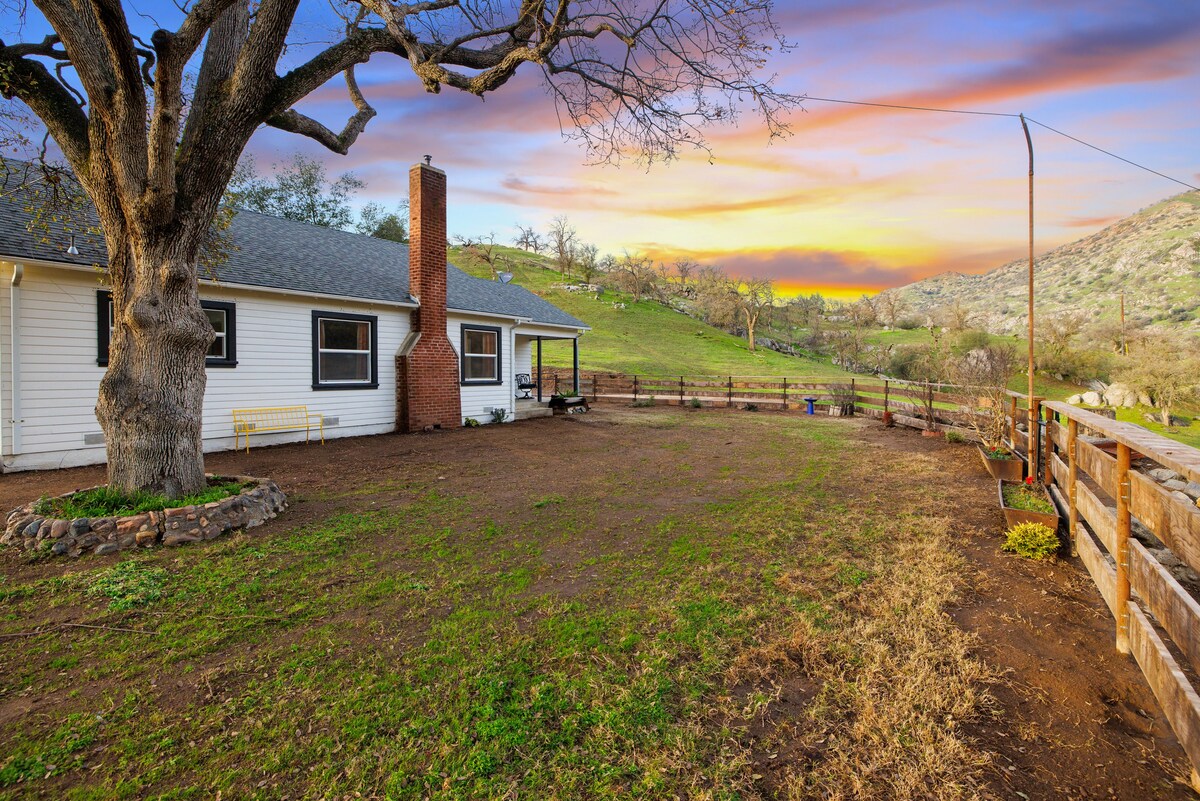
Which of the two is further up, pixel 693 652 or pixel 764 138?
pixel 764 138

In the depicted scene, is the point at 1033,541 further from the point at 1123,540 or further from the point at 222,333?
the point at 222,333

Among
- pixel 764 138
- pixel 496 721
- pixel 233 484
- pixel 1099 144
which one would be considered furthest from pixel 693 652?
pixel 1099 144

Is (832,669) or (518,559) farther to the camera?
(518,559)

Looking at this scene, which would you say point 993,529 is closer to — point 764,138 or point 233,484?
point 764,138

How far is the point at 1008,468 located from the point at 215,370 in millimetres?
12924

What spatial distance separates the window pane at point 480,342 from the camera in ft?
44.5

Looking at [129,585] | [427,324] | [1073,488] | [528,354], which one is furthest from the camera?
[528,354]

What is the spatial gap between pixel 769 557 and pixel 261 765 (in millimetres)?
3824

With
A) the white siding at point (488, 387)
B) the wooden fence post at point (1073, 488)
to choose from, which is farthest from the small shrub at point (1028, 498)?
the white siding at point (488, 387)

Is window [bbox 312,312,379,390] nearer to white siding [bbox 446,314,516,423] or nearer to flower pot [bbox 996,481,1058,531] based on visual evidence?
white siding [bbox 446,314,516,423]

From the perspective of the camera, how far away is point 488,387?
45.8 feet

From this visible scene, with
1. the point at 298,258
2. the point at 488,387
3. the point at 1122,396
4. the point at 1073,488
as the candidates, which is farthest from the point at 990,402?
the point at 1122,396

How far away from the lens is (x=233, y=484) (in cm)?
589

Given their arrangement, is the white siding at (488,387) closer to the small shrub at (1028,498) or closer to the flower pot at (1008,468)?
the flower pot at (1008,468)
